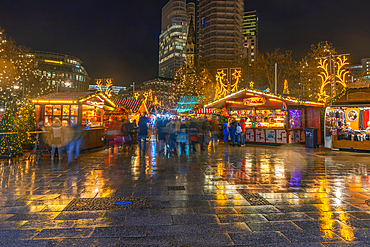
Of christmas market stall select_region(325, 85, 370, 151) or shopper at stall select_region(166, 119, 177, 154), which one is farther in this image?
shopper at stall select_region(166, 119, 177, 154)

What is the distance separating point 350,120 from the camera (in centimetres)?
1396

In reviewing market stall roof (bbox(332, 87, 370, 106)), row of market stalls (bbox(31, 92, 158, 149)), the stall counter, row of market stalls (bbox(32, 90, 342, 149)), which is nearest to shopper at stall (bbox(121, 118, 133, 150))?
row of market stalls (bbox(32, 90, 342, 149))

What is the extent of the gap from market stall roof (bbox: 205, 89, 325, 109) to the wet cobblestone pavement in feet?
28.5

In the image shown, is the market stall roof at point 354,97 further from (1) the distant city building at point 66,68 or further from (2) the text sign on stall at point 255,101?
(1) the distant city building at point 66,68

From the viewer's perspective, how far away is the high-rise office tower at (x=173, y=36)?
14862 centimetres

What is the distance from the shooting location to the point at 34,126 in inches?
508

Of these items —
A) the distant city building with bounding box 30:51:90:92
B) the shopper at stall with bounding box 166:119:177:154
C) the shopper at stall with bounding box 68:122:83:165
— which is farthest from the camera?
the distant city building with bounding box 30:51:90:92

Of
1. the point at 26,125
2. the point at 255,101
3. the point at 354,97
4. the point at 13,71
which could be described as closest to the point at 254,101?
the point at 255,101

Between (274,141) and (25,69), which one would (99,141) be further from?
(25,69)

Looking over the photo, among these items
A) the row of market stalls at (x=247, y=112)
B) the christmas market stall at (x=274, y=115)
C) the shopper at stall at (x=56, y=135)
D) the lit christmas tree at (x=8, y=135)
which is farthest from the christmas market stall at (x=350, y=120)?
the lit christmas tree at (x=8, y=135)

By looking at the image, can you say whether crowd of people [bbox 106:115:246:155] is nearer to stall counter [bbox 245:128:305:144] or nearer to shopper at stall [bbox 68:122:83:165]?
stall counter [bbox 245:128:305:144]

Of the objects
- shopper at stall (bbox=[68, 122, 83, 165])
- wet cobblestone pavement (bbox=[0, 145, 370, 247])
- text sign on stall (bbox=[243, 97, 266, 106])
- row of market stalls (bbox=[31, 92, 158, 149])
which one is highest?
text sign on stall (bbox=[243, 97, 266, 106])

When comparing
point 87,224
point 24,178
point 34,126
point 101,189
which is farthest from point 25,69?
point 87,224

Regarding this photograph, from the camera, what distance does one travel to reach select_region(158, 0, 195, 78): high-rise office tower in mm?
148625
